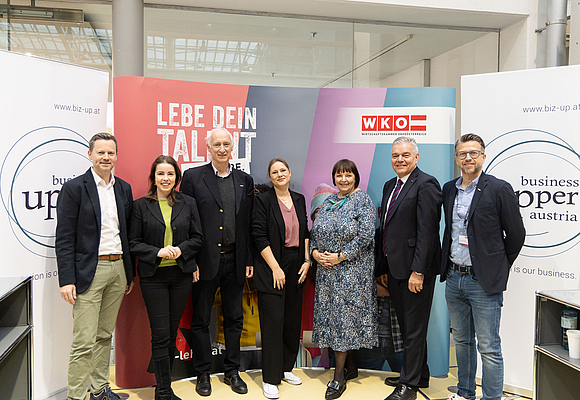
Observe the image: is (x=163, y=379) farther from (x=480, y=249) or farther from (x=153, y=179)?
(x=480, y=249)

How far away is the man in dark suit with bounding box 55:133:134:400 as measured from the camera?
8.16 ft

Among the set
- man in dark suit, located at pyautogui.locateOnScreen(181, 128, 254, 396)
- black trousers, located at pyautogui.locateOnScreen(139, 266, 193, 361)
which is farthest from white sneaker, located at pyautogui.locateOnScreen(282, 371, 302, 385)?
black trousers, located at pyautogui.locateOnScreen(139, 266, 193, 361)

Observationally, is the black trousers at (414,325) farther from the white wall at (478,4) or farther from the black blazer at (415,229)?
the white wall at (478,4)

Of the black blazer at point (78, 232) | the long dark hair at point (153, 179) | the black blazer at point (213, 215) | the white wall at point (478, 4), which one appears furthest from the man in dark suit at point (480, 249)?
the white wall at point (478, 4)

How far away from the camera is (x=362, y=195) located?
9.97ft

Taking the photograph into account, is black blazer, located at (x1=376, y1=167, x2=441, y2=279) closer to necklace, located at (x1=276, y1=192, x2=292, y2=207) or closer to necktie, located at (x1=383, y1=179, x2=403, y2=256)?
necktie, located at (x1=383, y1=179, x2=403, y2=256)

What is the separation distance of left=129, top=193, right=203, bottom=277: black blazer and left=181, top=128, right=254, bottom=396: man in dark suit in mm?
164

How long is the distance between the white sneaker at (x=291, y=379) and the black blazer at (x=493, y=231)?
1.63 metres

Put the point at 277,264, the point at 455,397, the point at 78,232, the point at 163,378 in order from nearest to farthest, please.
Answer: the point at 78,232 → the point at 163,378 → the point at 455,397 → the point at 277,264

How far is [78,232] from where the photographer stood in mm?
2508

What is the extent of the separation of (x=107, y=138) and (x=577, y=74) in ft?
Result: 10.9

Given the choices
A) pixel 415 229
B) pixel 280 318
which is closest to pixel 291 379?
pixel 280 318

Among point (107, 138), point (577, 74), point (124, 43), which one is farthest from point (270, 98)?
point (577, 74)

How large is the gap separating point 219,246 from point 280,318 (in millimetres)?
719
